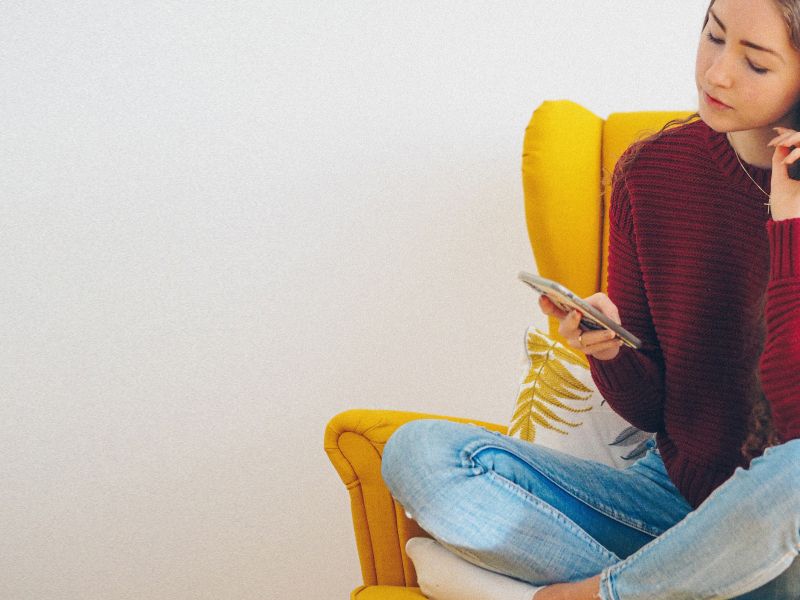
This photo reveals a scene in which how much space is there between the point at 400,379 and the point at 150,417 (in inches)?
18.8

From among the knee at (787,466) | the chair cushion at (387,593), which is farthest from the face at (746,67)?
the chair cushion at (387,593)

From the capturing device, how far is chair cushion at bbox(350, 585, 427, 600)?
4.08 feet

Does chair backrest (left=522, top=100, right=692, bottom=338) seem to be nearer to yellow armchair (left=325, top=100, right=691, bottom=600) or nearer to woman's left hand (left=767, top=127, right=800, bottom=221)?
yellow armchair (left=325, top=100, right=691, bottom=600)

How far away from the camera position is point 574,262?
155cm

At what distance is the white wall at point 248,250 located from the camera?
1812 millimetres

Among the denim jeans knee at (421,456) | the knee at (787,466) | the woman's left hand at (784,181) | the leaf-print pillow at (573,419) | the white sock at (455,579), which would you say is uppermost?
the woman's left hand at (784,181)

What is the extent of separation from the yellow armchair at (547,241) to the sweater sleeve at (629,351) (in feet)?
0.58

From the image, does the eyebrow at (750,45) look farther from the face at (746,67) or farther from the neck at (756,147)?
the neck at (756,147)

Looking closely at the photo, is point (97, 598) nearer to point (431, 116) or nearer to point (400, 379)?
point (400, 379)

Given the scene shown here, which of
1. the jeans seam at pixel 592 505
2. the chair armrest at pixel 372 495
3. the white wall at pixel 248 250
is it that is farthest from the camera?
the white wall at pixel 248 250

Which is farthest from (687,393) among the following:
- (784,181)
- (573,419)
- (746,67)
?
(746,67)

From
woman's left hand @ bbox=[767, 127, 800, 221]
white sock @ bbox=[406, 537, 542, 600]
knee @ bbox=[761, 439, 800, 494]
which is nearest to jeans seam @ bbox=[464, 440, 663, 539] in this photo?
white sock @ bbox=[406, 537, 542, 600]

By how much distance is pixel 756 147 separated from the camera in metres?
1.20

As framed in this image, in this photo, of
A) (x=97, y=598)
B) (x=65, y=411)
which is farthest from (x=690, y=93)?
(x=97, y=598)
